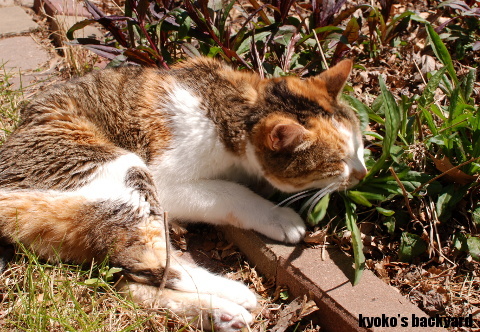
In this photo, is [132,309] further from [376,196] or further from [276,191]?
[376,196]

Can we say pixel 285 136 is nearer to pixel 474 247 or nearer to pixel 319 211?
pixel 319 211

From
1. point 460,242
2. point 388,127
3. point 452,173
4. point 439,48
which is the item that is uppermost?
point 439,48

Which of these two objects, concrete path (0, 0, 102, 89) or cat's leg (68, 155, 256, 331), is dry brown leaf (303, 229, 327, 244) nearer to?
cat's leg (68, 155, 256, 331)

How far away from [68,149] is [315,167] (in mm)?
1615

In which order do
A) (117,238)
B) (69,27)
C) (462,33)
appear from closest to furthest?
(117,238) < (462,33) < (69,27)

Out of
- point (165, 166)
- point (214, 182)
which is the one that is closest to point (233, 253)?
point (214, 182)

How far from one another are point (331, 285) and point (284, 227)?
0.52m

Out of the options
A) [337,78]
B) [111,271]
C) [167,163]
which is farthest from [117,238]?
[337,78]

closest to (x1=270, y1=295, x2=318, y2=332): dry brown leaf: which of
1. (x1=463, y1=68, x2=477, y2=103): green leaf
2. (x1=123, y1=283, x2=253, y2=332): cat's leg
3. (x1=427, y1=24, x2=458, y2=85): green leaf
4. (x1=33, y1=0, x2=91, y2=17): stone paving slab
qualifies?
(x1=123, y1=283, x2=253, y2=332): cat's leg

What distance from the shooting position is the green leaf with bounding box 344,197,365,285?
8.44ft

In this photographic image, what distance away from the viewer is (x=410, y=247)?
2.83m

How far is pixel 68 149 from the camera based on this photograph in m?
2.80

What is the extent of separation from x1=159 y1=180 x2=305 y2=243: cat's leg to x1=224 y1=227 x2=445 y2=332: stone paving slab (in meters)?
0.11

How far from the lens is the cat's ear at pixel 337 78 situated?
3.09m
